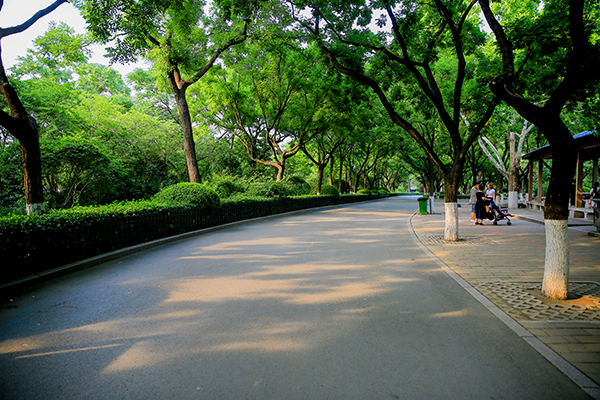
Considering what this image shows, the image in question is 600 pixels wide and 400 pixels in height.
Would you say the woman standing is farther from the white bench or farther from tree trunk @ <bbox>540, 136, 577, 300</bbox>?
the white bench

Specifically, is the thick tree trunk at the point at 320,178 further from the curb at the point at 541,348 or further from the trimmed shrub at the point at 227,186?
the curb at the point at 541,348

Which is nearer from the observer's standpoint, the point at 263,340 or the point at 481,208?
the point at 263,340

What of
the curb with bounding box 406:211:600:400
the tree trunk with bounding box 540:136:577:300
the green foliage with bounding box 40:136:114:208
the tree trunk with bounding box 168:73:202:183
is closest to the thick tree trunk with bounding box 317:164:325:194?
the tree trunk with bounding box 168:73:202:183

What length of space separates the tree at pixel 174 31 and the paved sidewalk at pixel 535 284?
1000 cm

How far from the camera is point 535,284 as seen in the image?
5617 mm

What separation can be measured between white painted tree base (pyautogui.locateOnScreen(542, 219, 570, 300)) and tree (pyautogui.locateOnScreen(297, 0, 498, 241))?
16.9ft

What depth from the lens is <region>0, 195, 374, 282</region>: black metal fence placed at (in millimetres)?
5898

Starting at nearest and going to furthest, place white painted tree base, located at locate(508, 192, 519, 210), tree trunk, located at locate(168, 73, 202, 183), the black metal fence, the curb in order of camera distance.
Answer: the curb → the black metal fence → tree trunk, located at locate(168, 73, 202, 183) → white painted tree base, located at locate(508, 192, 519, 210)

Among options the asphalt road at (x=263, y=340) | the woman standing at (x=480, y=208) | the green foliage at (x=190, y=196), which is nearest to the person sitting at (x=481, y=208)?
the woman standing at (x=480, y=208)

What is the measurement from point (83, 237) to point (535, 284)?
8.75 meters

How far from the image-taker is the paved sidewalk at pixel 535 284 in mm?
3617

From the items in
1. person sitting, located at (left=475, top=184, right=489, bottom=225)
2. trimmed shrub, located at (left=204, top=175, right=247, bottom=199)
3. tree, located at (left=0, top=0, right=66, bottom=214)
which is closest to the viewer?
tree, located at (left=0, top=0, right=66, bottom=214)

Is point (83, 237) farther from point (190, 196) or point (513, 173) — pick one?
point (513, 173)

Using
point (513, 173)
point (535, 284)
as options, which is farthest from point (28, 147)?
point (513, 173)
